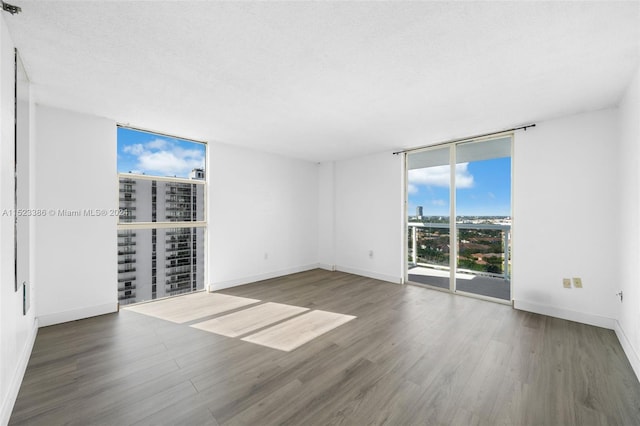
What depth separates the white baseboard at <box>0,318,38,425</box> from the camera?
1.62 meters

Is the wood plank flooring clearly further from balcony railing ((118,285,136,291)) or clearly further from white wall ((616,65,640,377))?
balcony railing ((118,285,136,291))

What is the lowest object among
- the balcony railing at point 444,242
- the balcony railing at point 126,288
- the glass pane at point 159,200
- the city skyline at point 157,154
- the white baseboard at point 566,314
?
the white baseboard at point 566,314

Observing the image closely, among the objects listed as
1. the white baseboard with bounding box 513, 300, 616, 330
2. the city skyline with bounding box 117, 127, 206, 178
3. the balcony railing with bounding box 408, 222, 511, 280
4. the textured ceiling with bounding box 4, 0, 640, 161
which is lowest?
the white baseboard with bounding box 513, 300, 616, 330

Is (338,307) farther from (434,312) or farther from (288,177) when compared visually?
(288,177)

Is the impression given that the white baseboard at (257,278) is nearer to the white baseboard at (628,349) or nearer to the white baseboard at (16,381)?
the white baseboard at (16,381)

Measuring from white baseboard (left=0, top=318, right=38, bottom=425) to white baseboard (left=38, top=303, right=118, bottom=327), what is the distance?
394mm

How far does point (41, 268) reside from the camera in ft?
9.92

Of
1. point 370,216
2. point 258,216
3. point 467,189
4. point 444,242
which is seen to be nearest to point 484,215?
point 467,189

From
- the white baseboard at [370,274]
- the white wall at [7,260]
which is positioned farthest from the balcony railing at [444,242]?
the white wall at [7,260]

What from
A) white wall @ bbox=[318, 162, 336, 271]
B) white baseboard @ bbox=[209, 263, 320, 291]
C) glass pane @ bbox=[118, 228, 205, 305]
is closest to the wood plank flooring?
glass pane @ bbox=[118, 228, 205, 305]

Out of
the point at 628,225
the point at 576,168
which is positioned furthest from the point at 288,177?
the point at 628,225

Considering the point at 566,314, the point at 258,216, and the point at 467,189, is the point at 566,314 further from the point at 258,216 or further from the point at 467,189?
the point at 258,216

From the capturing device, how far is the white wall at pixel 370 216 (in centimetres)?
502

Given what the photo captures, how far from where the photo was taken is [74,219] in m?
3.23
